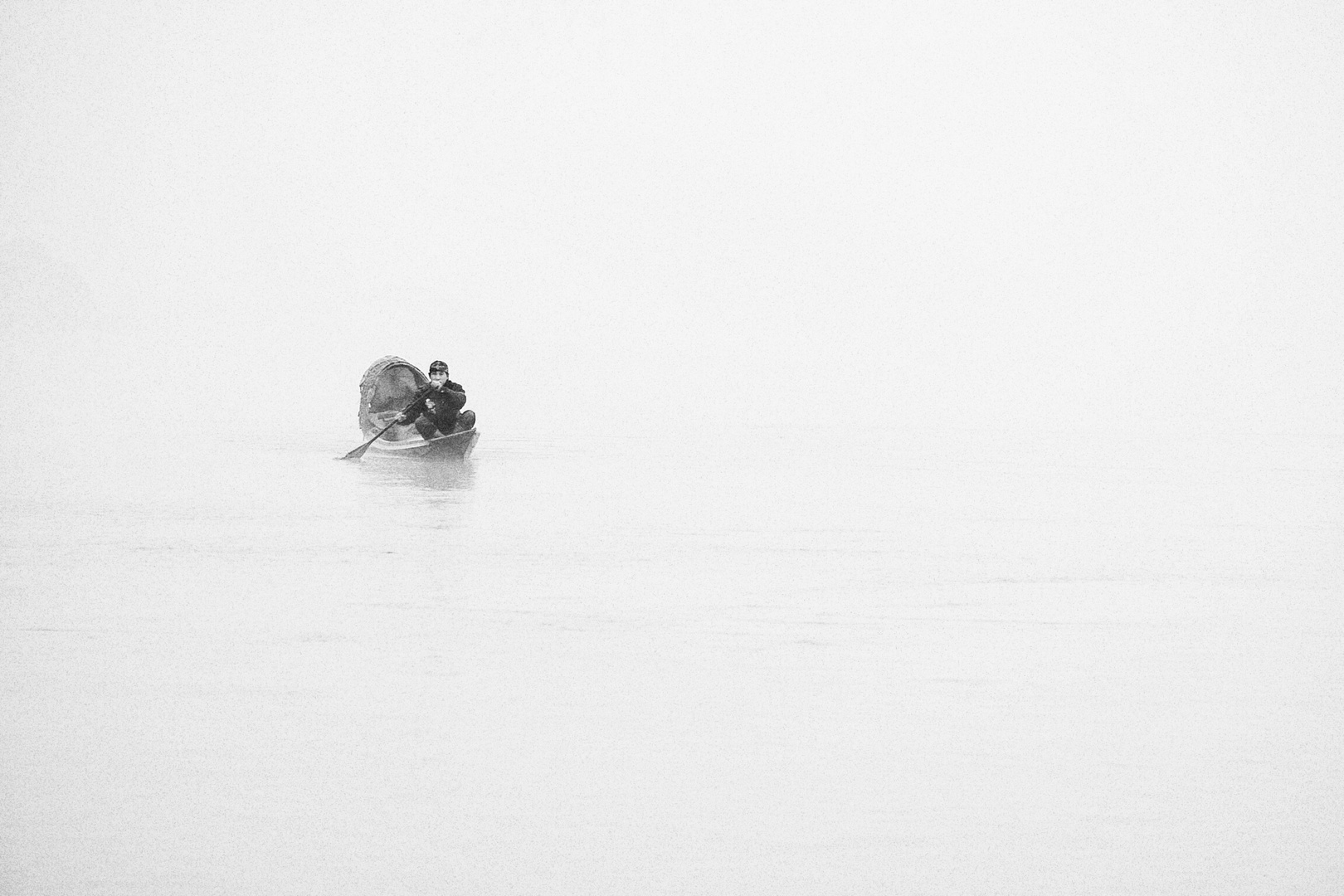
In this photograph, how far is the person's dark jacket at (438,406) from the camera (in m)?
26.3

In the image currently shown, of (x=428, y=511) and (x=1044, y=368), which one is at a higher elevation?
(x=428, y=511)

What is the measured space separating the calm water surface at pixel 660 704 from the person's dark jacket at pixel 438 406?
6.85 metres

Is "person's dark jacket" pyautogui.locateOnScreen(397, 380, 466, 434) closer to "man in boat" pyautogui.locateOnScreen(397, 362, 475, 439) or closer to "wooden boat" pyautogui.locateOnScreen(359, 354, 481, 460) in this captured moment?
"man in boat" pyautogui.locateOnScreen(397, 362, 475, 439)

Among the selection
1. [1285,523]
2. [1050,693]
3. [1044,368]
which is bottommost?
[1044,368]

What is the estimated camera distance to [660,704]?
8875mm

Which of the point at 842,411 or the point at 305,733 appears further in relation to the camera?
the point at 842,411

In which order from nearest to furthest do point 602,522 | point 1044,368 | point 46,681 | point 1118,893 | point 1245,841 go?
point 1118,893 → point 1245,841 → point 46,681 → point 602,522 → point 1044,368

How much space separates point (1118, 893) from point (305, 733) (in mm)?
4315

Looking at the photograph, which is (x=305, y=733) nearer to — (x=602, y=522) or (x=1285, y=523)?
(x=602, y=522)

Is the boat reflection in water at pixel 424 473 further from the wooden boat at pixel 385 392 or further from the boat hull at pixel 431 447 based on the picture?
the wooden boat at pixel 385 392

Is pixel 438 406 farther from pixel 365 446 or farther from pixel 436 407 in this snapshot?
pixel 365 446

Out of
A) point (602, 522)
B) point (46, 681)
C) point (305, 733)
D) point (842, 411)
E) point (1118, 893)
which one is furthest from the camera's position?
point (842, 411)

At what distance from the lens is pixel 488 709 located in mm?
8617

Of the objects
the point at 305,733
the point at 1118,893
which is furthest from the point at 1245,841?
the point at 305,733
